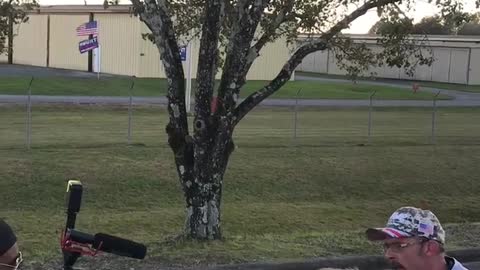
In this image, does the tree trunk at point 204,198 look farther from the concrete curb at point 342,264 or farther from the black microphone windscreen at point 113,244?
the black microphone windscreen at point 113,244

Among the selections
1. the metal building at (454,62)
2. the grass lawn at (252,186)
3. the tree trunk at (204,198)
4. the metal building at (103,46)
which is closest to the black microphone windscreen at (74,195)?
the grass lawn at (252,186)

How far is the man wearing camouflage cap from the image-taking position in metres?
3.19

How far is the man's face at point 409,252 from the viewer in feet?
10.5

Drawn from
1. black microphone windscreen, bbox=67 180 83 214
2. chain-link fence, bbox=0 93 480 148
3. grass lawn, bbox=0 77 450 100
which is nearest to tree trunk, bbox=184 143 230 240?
black microphone windscreen, bbox=67 180 83 214

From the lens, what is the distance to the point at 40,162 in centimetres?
1541

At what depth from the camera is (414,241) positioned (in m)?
3.20

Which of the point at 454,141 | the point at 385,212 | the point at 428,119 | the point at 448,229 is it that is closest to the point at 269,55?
the point at 428,119

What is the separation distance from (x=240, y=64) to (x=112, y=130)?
39.5ft

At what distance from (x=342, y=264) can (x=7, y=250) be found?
6.80 metres

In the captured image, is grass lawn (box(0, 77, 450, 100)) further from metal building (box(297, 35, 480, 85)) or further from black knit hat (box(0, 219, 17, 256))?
black knit hat (box(0, 219, 17, 256))

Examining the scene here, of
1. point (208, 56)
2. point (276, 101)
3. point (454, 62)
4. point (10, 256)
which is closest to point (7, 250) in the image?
point (10, 256)

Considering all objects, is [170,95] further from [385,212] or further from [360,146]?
[360,146]

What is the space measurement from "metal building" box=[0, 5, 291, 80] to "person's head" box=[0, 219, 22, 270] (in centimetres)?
3790

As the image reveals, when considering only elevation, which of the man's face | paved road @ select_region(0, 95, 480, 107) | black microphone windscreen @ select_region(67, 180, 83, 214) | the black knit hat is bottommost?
paved road @ select_region(0, 95, 480, 107)
